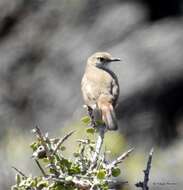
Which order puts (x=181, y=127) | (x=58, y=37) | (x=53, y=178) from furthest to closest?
1. (x=58, y=37)
2. (x=181, y=127)
3. (x=53, y=178)

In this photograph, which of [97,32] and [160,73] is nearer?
[160,73]

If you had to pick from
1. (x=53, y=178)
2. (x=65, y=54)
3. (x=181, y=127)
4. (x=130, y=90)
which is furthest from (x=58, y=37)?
(x=53, y=178)

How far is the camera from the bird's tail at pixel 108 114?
4.99 meters

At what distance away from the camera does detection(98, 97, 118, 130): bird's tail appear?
4.99 m

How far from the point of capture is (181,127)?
10.6 metres

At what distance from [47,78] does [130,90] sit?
1.57 m

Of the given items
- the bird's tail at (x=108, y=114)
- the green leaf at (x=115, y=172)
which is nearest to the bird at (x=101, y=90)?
the bird's tail at (x=108, y=114)

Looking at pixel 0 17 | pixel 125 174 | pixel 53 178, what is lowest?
pixel 53 178

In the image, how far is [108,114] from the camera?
5395mm

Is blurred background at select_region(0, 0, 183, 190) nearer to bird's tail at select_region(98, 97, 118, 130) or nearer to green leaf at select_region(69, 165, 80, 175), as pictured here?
bird's tail at select_region(98, 97, 118, 130)

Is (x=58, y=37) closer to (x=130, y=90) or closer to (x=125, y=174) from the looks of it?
(x=130, y=90)

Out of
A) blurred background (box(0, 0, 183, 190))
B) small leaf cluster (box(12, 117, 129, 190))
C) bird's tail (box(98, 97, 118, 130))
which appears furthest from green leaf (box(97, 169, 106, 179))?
blurred background (box(0, 0, 183, 190))

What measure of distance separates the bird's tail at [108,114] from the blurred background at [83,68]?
11.5 ft

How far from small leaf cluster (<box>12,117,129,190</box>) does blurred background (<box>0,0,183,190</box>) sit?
6.20 metres
